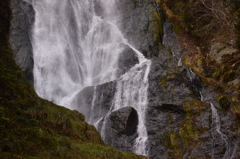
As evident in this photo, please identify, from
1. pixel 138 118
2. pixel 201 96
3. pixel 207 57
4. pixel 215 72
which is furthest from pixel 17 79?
pixel 207 57

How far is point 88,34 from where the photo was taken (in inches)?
1091

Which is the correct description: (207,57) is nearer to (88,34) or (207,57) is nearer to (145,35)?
(145,35)

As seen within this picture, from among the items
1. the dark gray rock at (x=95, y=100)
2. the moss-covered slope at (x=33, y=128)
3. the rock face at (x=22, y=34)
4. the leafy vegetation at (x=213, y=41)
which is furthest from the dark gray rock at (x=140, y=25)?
the moss-covered slope at (x=33, y=128)

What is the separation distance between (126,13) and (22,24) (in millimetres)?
12724

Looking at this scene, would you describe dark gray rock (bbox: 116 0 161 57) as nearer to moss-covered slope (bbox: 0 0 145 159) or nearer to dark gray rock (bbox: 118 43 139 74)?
dark gray rock (bbox: 118 43 139 74)

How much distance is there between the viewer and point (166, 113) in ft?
56.7

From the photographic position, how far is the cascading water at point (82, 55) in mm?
19141

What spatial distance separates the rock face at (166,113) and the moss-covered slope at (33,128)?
552 centimetres

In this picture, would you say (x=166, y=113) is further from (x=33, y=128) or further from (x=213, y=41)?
(x=213, y=41)

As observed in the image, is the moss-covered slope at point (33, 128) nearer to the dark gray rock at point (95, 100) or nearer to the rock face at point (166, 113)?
the rock face at point (166, 113)

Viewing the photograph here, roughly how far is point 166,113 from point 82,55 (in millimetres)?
12617

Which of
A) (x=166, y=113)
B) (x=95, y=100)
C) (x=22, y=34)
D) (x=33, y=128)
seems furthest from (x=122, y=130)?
(x=22, y=34)

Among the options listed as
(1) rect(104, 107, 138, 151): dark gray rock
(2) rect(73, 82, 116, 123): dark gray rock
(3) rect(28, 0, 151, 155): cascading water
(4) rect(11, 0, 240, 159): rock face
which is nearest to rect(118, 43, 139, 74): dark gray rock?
(4) rect(11, 0, 240, 159): rock face

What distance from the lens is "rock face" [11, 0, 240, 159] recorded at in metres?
15.1
